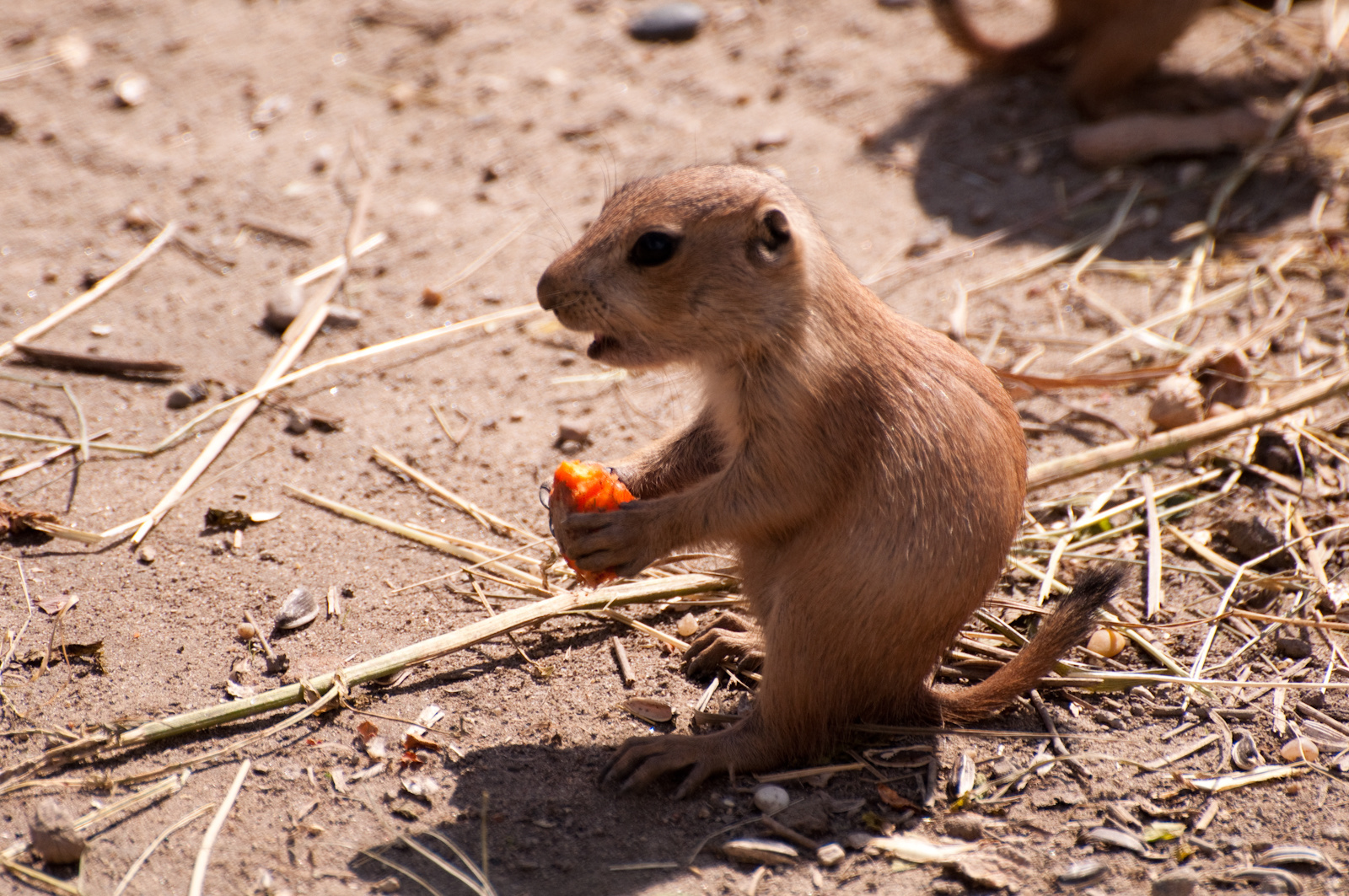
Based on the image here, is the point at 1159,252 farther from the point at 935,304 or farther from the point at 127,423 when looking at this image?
the point at 127,423

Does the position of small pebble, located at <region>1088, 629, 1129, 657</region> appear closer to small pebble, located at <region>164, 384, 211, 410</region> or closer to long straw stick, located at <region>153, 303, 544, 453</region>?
long straw stick, located at <region>153, 303, 544, 453</region>

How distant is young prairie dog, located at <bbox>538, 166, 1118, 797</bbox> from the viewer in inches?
114

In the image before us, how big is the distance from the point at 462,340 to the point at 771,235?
2.19 metres

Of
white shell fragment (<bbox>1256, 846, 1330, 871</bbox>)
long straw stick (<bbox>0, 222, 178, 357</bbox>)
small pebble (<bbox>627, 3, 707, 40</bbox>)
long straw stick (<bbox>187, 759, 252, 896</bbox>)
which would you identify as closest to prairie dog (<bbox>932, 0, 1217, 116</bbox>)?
small pebble (<bbox>627, 3, 707, 40</bbox>)

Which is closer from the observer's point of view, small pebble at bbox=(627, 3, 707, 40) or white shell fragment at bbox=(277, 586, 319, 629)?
white shell fragment at bbox=(277, 586, 319, 629)

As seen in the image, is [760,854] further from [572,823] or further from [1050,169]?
[1050,169]

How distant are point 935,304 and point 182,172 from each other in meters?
3.80

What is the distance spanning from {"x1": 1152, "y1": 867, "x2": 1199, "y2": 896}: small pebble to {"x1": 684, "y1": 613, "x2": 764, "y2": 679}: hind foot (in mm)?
1252

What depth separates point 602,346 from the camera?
3.16 m

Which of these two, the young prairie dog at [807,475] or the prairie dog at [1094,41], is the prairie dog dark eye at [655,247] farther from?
the prairie dog at [1094,41]

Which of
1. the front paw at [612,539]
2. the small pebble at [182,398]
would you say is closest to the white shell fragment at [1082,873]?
the front paw at [612,539]

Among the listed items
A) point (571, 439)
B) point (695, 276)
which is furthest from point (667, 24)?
point (695, 276)

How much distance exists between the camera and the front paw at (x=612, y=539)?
3.04 meters

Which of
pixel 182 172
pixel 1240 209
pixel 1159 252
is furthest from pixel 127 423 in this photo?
pixel 1240 209
